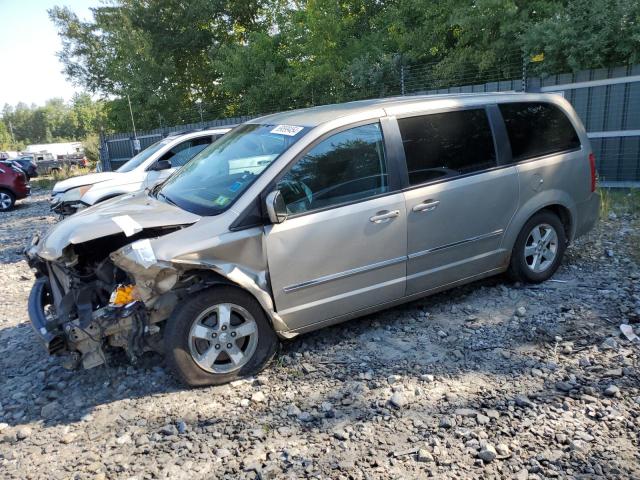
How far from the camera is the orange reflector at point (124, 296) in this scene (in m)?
3.38

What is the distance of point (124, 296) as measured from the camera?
3.40 m

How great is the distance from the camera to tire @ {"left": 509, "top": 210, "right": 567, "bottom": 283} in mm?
4715

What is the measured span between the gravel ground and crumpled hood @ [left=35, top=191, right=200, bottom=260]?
3.49 feet

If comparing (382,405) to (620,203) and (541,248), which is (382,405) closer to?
(541,248)

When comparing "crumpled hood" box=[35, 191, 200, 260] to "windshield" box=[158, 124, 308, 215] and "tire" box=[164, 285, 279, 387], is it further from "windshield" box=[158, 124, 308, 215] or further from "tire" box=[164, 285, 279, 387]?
"tire" box=[164, 285, 279, 387]

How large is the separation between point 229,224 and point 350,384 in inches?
54.8

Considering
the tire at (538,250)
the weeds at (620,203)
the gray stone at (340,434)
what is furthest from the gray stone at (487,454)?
the weeds at (620,203)

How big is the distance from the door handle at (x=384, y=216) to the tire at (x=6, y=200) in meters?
14.0

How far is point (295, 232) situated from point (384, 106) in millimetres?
1358

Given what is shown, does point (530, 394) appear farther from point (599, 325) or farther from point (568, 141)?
point (568, 141)

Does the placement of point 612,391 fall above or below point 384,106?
below

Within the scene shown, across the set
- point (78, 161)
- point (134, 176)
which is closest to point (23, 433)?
point (134, 176)

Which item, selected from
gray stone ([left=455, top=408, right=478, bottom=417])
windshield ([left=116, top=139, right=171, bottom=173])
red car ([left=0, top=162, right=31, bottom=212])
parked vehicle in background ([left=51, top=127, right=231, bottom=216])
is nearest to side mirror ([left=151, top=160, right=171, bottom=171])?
parked vehicle in background ([left=51, top=127, right=231, bottom=216])

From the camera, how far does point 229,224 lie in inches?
137
